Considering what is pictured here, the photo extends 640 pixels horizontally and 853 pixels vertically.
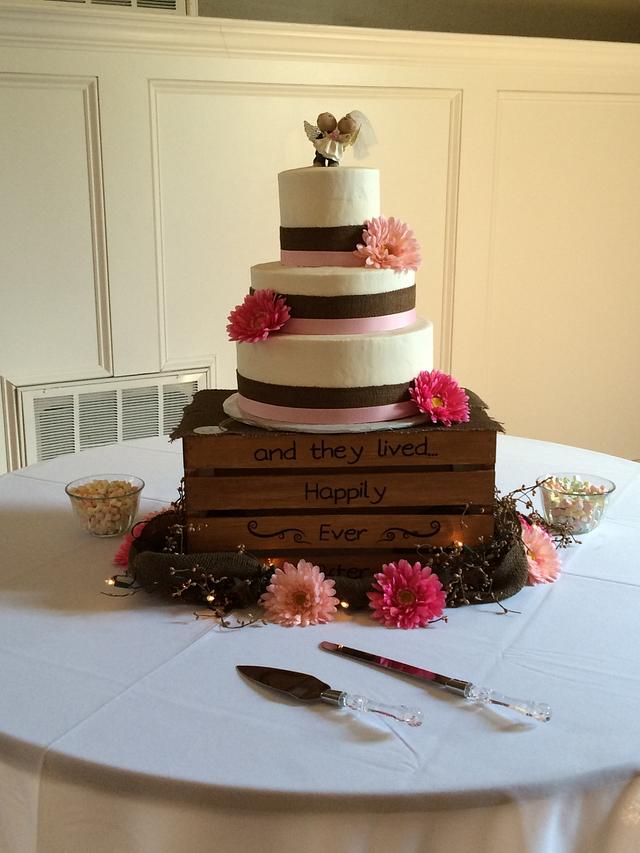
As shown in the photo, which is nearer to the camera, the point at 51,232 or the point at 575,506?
the point at 575,506

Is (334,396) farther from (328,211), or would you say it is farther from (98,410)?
(98,410)

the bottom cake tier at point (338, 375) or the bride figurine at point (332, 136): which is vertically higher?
the bride figurine at point (332, 136)

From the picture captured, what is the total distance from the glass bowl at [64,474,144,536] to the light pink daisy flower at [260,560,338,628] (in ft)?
1.07

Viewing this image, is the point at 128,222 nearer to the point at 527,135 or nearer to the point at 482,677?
the point at 527,135

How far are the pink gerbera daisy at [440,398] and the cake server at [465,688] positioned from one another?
354 mm

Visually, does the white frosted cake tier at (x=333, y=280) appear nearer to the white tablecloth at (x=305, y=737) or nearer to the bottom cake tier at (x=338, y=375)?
the bottom cake tier at (x=338, y=375)

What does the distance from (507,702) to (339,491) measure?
1.29 ft

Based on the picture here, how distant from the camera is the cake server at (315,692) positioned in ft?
2.87

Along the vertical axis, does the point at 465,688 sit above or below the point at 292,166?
below

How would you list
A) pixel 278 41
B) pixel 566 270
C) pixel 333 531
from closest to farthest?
pixel 333 531, pixel 278 41, pixel 566 270

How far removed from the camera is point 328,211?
122cm

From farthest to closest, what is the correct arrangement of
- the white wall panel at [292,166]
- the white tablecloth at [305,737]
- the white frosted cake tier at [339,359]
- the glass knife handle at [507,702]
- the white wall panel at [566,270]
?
the white wall panel at [566,270] < the white wall panel at [292,166] < the white frosted cake tier at [339,359] < the glass knife handle at [507,702] < the white tablecloth at [305,737]

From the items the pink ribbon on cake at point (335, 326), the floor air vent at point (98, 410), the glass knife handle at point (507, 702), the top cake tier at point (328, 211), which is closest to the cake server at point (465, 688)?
the glass knife handle at point (507, 702)

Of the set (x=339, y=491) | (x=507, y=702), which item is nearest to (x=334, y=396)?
(x=339, y=491)
